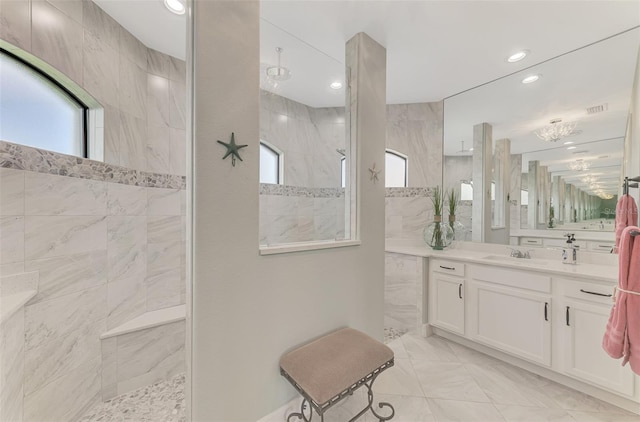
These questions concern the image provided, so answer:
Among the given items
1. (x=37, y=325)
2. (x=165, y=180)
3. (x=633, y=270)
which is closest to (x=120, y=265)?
(x=37, y=325)

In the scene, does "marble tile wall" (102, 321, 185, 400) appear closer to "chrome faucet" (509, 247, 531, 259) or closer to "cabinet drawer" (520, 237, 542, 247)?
"chrome faucet" (509, 247, 531, 259)

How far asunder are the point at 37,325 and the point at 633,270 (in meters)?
3.20

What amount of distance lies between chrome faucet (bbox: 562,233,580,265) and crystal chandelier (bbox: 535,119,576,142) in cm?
90

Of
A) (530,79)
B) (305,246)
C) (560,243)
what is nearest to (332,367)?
(305,246)

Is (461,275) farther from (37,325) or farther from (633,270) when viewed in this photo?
(37,325)

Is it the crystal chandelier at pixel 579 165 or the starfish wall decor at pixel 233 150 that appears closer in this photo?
the starfish wall decor at pixel 233 150

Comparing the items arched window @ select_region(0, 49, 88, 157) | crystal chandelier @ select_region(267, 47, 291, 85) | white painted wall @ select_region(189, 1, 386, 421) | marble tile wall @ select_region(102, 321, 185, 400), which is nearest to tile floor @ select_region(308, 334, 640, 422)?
white painted wall @ select_region(189, 1, 386, 421)

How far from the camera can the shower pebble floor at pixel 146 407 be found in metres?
1.56

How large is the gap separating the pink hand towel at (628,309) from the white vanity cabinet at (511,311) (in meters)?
0.65

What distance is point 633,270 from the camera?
1.18 meters

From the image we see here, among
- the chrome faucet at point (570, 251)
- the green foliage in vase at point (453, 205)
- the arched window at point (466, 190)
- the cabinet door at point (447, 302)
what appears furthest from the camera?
the green foliage in vase at point (453, 205)

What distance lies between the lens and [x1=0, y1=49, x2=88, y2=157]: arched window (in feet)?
4.50

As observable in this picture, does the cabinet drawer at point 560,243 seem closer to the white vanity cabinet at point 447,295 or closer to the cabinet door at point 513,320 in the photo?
the cabinet door at point 513,320

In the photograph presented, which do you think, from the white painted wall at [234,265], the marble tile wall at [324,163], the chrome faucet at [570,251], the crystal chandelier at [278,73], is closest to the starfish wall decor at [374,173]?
the marble tile wall at [324,163]
